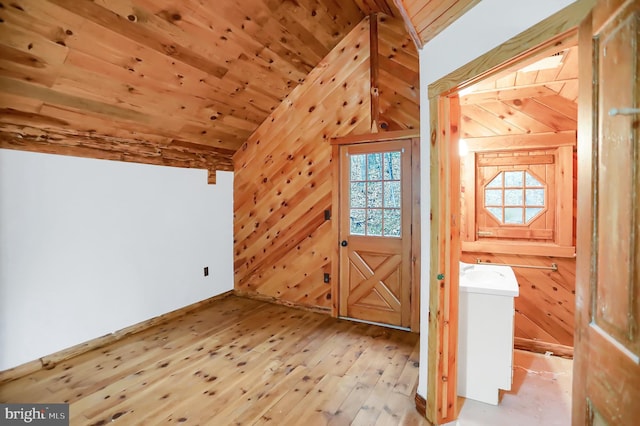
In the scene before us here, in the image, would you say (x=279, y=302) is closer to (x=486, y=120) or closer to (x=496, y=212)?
(x=496, y=212)

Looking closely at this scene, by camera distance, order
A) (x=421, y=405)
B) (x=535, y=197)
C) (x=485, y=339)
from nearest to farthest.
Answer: (x=421, y=405) → (x=485, y=339) → (x=535, y=197)

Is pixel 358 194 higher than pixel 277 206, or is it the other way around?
pixel 358 194

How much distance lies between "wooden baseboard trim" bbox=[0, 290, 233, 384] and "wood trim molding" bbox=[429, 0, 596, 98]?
3.59 metres

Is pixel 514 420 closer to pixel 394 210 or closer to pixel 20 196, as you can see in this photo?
pixel 394 210

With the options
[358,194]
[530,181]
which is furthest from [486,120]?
[358,194]

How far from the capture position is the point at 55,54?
7.38 feet

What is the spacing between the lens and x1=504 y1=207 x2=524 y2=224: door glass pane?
10.4ft

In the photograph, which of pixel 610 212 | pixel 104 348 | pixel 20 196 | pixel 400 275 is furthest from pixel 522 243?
pixel 20 196

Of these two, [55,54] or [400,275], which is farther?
[400,275]

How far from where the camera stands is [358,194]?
3.82 metres

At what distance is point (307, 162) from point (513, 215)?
2315 mm

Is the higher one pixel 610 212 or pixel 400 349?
pixel 610 212

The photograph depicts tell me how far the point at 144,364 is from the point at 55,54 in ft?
8.07

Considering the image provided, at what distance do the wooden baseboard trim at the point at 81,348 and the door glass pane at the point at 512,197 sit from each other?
12.4 ft
